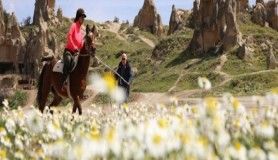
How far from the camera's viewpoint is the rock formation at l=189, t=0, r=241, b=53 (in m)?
64.1

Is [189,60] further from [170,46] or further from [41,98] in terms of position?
[41,98]

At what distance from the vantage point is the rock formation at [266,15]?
258ft

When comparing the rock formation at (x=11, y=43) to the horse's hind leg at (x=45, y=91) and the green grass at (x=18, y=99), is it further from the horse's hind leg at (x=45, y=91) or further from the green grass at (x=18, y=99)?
the horse's hind leg at (x=45, y=91)

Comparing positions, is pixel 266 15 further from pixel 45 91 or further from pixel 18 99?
pixel 45 91

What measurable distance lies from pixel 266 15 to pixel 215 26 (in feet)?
47.3

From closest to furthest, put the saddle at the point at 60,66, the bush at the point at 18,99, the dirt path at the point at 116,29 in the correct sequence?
the saddle at the point at 60,66
the bush at the point at 18,99
the dirt path at the point at 116,29

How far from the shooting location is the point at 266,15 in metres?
80.2

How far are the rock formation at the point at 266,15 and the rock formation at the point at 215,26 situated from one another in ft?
29.5

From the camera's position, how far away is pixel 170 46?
78.3 m

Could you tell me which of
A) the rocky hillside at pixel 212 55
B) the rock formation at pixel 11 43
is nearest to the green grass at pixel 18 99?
the rocky hillside at pixel 212 55

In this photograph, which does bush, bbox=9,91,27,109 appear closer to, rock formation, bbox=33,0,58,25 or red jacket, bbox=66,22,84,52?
rock formation, bbox=33,0,58,25

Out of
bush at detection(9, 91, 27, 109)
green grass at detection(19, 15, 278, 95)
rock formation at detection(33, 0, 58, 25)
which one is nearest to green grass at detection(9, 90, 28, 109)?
bush at detection(9, 91, 27, 109)

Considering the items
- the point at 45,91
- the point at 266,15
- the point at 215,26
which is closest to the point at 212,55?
the point at 215,26

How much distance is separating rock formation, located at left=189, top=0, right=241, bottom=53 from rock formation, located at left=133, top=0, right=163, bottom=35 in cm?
5065
